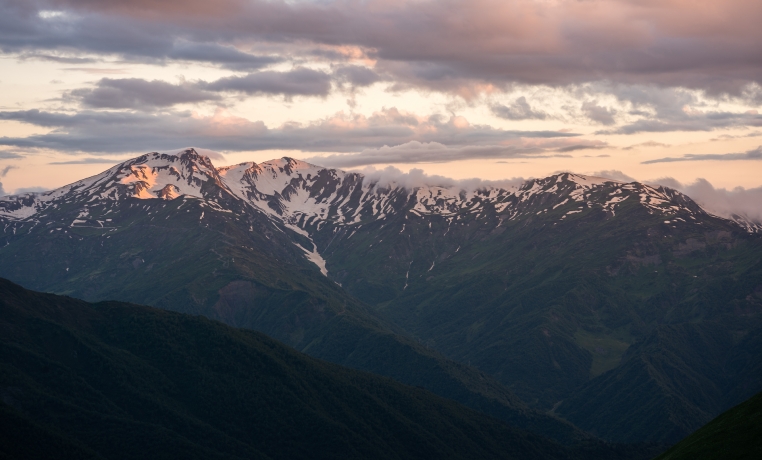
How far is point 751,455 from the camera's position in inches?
7293

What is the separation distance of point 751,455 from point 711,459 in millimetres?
11205

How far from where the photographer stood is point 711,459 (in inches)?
7687
